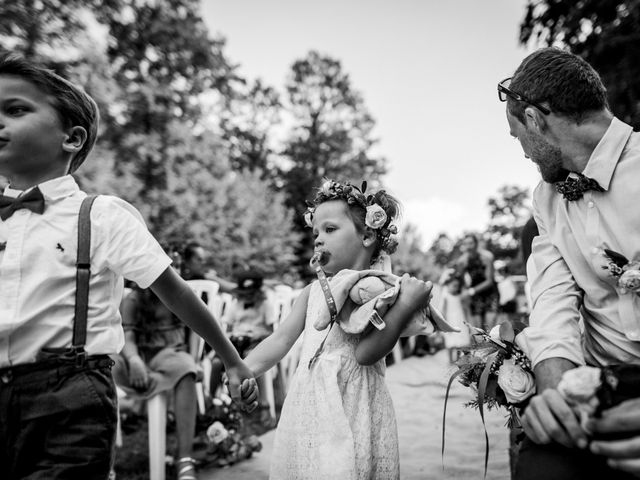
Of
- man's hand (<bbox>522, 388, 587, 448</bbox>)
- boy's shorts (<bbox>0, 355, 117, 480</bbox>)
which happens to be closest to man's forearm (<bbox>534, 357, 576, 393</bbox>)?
man's hand (<bbox>522, 388, 587, 448</bbox>)

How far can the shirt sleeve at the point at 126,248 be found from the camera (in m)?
1.58

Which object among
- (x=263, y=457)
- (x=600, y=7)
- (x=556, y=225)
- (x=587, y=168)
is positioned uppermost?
(x=600, y=7)

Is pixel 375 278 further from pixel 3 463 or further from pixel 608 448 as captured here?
pixel 3 463

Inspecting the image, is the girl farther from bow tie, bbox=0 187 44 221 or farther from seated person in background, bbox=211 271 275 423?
seated person in background, bbox=211 271 275 423

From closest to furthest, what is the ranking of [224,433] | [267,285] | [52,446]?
[52,446] < [224,433] < [267,285]

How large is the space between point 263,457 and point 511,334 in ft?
9.89

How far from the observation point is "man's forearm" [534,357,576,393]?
1.46 meters

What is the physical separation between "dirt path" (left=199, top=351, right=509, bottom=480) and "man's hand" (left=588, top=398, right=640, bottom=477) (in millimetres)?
768

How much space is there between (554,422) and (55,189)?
5.40ft

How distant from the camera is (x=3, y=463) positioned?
1.44 m

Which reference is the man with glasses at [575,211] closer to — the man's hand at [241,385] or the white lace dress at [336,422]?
the white lace dress at [336,422]

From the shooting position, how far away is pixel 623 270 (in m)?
1.47

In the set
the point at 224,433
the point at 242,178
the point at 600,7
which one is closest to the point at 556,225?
the point at 224,433

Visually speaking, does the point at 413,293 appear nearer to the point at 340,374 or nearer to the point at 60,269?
the point at 340,374
